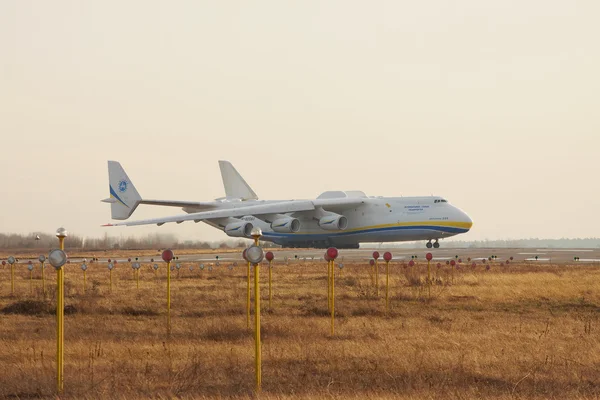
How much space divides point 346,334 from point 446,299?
8.62 m

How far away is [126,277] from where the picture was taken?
118ft

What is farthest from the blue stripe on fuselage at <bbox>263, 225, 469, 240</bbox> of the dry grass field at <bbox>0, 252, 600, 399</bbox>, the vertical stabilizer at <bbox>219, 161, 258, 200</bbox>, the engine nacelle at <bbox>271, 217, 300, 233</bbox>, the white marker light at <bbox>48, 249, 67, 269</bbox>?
the white marker light at <bbox>48, 249, 67, 269</bbox>

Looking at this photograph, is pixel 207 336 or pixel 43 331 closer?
pixel 207 336

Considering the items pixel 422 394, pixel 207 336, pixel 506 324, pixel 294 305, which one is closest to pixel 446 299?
pixel 294 305

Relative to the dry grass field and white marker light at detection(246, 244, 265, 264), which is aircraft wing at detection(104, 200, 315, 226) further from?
white marker light at detection(246, 244, 265, 264)

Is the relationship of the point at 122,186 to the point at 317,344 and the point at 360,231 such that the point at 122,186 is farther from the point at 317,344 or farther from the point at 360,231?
the point at 317,344

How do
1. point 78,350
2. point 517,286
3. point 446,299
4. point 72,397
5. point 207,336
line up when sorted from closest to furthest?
point 72,397
point 78,350
point 207,336
point 446,299
point 517,286

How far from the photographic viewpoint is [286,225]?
189 feet

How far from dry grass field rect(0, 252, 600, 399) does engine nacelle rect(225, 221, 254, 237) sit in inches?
1162

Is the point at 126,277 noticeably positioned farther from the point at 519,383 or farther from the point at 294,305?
the point at 519,383

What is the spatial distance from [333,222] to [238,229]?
21.4 feet

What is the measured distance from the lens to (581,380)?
11125mm

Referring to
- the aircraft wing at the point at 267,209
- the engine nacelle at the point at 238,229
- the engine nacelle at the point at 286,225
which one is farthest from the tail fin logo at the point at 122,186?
the engine nacelle at the point at 286,225

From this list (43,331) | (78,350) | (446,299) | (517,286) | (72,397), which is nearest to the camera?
(72,397)
